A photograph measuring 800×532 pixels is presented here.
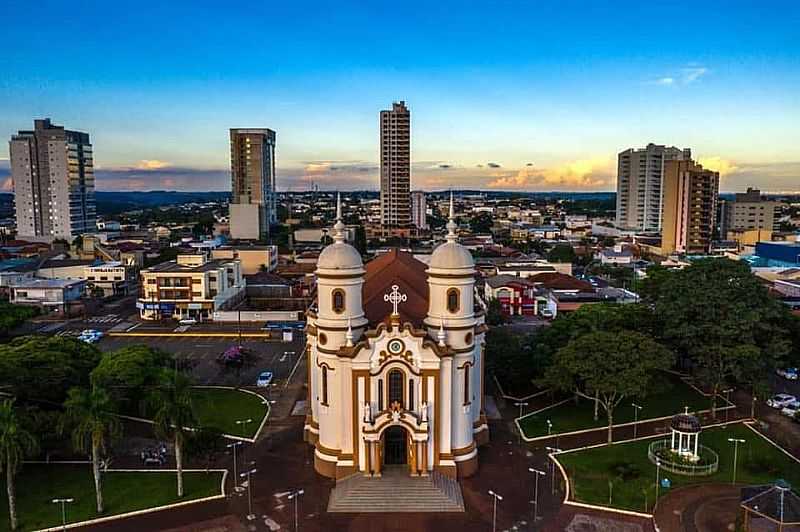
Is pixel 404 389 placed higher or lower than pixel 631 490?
higher

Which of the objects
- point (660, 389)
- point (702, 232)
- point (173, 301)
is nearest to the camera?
point (660, 389)

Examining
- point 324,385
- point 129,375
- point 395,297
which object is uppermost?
point 395,297

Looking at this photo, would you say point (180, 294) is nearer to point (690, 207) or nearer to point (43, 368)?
point (43, 368)

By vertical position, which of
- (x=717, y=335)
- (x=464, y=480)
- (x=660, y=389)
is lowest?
(x=464, y=480)

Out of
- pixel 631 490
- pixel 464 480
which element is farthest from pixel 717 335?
pixel 464 480

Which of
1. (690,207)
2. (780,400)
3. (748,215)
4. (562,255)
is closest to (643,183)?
(748,215)

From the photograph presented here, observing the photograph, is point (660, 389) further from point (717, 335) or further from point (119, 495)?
point (119, 495)

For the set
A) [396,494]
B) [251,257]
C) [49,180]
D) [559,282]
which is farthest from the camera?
[49,180]
